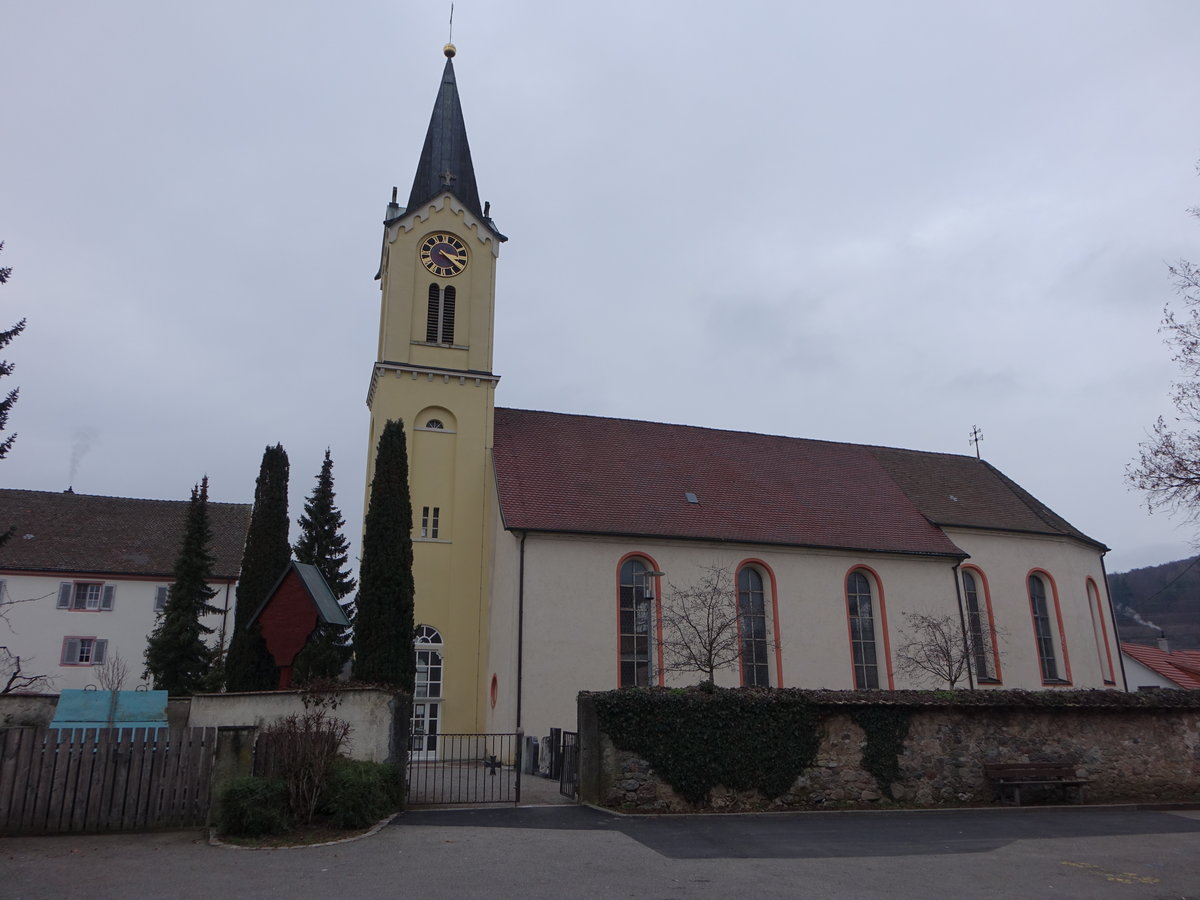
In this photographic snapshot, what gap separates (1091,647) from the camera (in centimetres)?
2842

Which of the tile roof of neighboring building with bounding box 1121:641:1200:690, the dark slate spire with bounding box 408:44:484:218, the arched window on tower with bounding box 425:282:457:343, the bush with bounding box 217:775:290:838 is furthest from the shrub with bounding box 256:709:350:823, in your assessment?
the tile roof of neighboring building with bounding box 1121:641:1200:690

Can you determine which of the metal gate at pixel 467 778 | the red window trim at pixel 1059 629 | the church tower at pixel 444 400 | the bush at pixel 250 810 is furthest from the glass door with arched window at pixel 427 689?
the red window trim at pixel 1059 629

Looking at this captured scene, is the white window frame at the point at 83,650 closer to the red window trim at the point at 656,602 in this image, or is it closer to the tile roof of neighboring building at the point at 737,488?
the tile roof of neighboring building at the point at 737,488

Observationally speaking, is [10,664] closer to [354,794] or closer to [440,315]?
[440,315]

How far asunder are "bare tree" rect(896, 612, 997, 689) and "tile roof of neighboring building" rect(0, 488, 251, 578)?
27739mm

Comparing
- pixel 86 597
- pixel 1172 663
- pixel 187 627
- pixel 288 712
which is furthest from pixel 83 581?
pixel 1172 663

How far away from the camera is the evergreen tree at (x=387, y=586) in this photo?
19.1 metres

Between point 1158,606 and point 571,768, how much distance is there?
338 feet

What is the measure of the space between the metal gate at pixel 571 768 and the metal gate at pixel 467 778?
3.12ft

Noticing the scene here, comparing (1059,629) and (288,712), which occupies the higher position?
(1059,629)

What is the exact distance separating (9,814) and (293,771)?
143 inches

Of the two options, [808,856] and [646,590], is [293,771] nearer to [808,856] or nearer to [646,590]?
[808,856]

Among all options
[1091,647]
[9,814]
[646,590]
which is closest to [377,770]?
[9,814]

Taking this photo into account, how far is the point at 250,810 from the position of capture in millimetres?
11398
